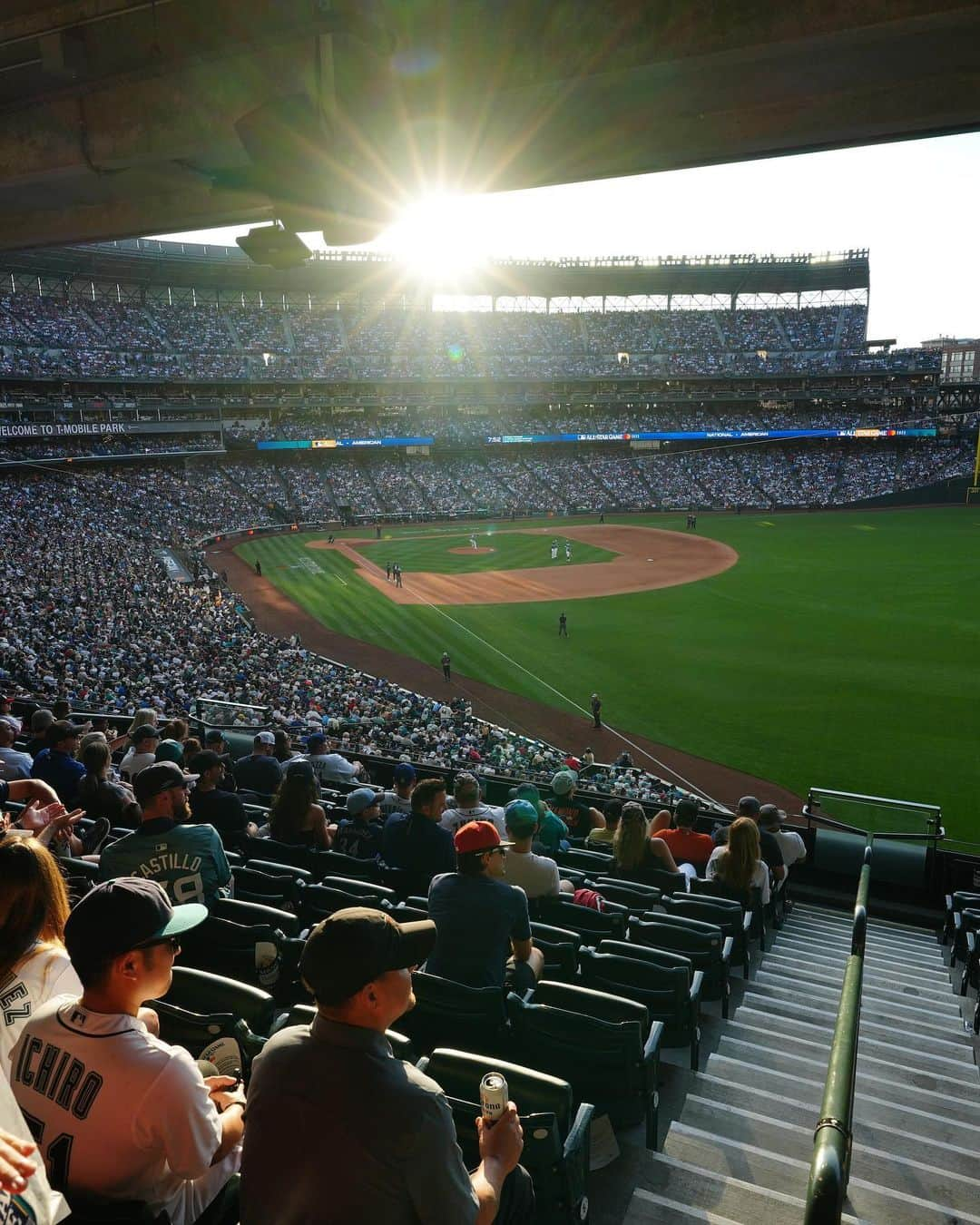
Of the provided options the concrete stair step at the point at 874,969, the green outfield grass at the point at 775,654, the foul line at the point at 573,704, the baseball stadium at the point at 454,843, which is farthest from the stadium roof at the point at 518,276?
the concrete stair step at the point at 874,969

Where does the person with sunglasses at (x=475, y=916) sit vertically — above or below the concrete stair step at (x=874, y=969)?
above

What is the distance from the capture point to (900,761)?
63.6 ft

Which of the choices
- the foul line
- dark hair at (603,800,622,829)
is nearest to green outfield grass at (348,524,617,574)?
the foul line

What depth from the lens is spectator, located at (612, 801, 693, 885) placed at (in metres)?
8.49

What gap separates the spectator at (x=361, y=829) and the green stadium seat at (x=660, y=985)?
3114mm

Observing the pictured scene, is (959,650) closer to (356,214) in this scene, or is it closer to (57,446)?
(356,214)

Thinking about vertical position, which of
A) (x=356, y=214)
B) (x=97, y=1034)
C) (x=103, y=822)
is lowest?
(x=103, y=822)

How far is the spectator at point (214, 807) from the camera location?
812 cm

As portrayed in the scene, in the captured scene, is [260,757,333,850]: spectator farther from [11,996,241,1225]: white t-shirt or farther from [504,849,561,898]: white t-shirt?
[11,996,241,1225]: white t-shirt

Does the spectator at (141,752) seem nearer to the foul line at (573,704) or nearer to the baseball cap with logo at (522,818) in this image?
the baseball cap with logo at (522,818)

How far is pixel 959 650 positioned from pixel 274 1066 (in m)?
30.3

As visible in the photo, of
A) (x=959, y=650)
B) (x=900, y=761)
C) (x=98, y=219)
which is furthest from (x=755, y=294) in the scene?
(x=98, y=219)

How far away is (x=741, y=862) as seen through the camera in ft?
27.5

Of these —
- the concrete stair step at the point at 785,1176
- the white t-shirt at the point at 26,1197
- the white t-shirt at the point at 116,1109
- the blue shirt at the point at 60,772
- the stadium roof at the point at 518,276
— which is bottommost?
the concrete stair step at the point at 785,1176
